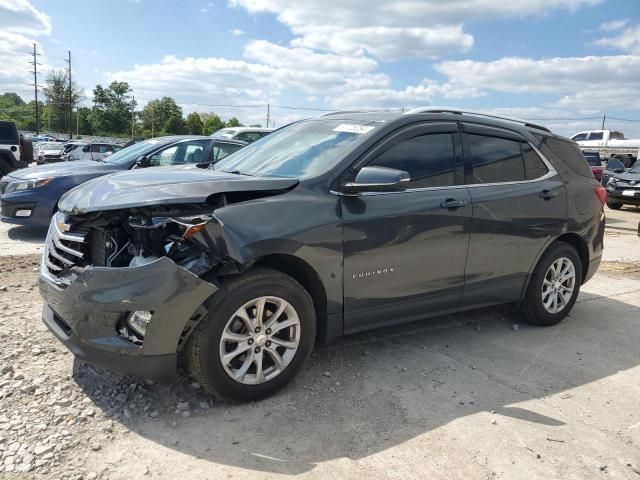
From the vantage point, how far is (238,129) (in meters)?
14.5

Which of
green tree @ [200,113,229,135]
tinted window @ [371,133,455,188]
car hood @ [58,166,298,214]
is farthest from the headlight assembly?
green tree @ [200,113,229,135]

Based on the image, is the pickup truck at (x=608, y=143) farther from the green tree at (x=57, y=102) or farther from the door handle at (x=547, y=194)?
the green tree at (x=57, y=102)

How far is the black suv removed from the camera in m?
2.92

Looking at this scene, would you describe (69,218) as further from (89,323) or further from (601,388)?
(601,388)

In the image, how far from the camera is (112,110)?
105812 millimetres

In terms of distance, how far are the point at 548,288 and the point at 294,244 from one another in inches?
113

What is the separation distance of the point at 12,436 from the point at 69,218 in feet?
4.44

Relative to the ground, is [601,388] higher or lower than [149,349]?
lower

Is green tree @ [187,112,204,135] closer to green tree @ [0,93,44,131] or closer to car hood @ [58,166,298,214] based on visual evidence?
green tree @ [0,93,44,131]

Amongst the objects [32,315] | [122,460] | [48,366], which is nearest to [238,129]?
[32,315]

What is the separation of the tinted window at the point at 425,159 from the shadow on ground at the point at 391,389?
1357mm

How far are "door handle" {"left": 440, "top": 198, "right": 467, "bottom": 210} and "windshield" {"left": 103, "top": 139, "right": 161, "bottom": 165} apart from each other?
584 cm

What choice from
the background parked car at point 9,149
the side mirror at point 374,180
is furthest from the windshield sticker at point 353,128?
the background parked car at point 9,149

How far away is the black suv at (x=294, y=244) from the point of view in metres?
2.92
